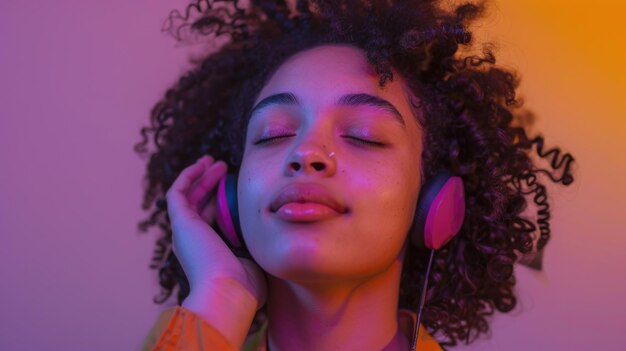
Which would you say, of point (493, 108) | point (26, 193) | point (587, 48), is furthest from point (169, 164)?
point (587, 48)

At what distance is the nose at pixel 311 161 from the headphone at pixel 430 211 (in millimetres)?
211

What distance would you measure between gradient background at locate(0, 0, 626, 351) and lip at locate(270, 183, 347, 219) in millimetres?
800

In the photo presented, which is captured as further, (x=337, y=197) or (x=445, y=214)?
(x=445, y=214)

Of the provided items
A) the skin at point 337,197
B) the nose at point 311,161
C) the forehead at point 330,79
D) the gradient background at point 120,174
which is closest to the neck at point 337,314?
the skin at point 337,197

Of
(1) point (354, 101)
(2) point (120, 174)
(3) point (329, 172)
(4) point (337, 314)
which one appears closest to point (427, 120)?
(1) point (354, 101)

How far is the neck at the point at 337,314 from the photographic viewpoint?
1.18 m

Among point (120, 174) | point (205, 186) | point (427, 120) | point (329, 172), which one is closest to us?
point (329, 172)

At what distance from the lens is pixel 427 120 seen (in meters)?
1.30

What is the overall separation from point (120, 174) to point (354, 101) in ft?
2.84

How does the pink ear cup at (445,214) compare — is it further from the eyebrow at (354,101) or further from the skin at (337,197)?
the eyebrow at (354,101)

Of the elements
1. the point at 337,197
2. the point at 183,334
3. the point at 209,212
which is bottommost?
the point at 183,334

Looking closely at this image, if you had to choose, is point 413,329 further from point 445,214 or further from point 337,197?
point 337,197

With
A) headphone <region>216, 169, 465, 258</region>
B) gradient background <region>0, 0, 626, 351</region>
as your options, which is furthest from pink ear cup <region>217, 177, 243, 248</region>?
gradient background <region>0, 0, 626, 351</region>

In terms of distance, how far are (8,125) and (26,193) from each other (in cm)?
20
